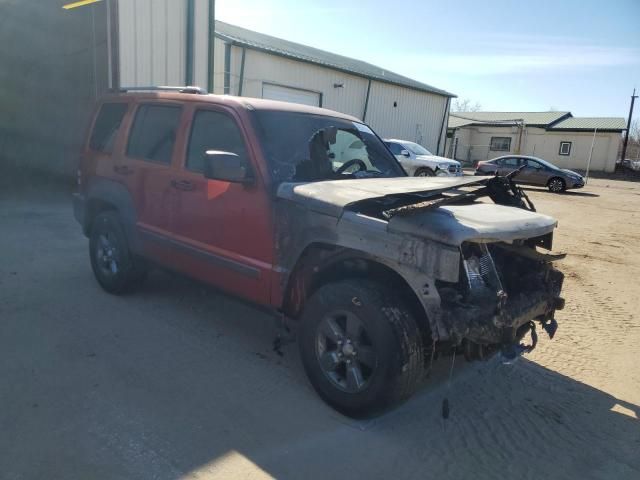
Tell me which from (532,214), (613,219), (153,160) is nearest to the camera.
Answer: (532,214)

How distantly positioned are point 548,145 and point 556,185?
24.0 m

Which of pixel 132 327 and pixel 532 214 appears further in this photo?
pixel 132 327

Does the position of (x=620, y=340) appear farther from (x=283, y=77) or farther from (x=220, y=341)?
(x=283, y=77)

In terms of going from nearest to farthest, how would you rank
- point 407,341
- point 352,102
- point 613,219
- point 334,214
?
point 407,341 < point 334,214 < point 613,219 < point 352,102

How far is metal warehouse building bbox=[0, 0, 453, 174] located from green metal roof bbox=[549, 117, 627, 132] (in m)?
24.9

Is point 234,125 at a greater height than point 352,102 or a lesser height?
lesser

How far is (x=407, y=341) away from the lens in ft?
9.46

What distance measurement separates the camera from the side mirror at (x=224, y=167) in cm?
337

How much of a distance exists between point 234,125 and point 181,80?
756 cm

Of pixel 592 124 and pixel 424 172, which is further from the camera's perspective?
pixel 592 124

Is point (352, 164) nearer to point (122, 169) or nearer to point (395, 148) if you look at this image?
point (122, 169)

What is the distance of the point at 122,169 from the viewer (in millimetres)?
4809

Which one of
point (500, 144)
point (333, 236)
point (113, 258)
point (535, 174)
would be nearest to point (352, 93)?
point (535, 174)

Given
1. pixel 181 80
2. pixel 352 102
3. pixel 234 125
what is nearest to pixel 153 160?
pixel 234 125
